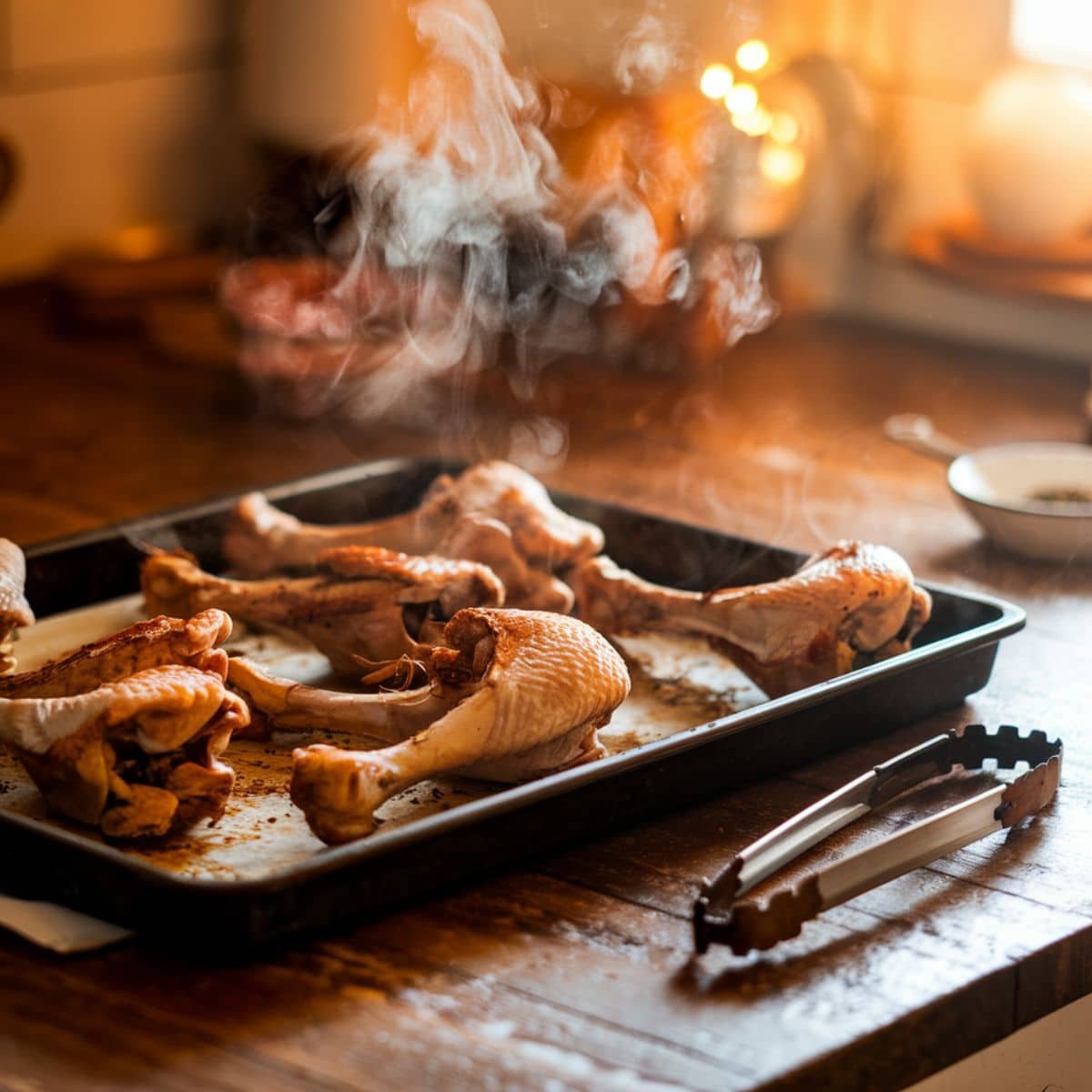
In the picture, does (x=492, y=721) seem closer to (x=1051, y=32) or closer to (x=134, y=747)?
(x=134, y=747)

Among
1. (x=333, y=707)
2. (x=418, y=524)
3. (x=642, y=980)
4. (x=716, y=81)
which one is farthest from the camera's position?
(x=716, y=81)

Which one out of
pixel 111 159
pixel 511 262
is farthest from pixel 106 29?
pixel 511 262

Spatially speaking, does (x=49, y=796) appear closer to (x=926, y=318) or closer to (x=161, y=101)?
(x=926, y=318)

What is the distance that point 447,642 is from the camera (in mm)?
1080

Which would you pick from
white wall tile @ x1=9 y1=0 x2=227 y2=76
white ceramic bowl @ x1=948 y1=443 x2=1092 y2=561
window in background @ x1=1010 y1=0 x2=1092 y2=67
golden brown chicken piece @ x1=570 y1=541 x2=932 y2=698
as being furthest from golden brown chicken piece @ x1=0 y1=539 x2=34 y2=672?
window in background @ x1=1010 y1=0 x2=1092 y2=67

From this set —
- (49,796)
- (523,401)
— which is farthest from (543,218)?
(49,796)

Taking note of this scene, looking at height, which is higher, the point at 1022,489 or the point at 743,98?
the point at 743,98

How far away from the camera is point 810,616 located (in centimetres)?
119

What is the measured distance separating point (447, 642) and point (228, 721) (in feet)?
0.51

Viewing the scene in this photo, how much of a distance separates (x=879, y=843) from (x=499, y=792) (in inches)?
9.5

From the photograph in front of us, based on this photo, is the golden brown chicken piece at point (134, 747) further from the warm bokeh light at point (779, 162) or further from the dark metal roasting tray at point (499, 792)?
the warm bokeh light at point (779, 162)

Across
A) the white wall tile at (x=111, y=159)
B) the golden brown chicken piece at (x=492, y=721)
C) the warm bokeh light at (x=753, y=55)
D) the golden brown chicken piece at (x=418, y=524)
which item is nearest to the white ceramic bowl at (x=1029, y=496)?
the golden brown chicken piece at (x=418, y=524)

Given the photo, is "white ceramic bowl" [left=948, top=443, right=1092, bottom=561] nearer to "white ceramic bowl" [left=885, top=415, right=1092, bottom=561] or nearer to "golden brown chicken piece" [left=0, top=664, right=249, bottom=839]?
"white ceramic bowl" [left=885, top=415, right=1092, bottom=561]

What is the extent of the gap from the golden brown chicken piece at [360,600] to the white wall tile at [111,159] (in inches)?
63.1
